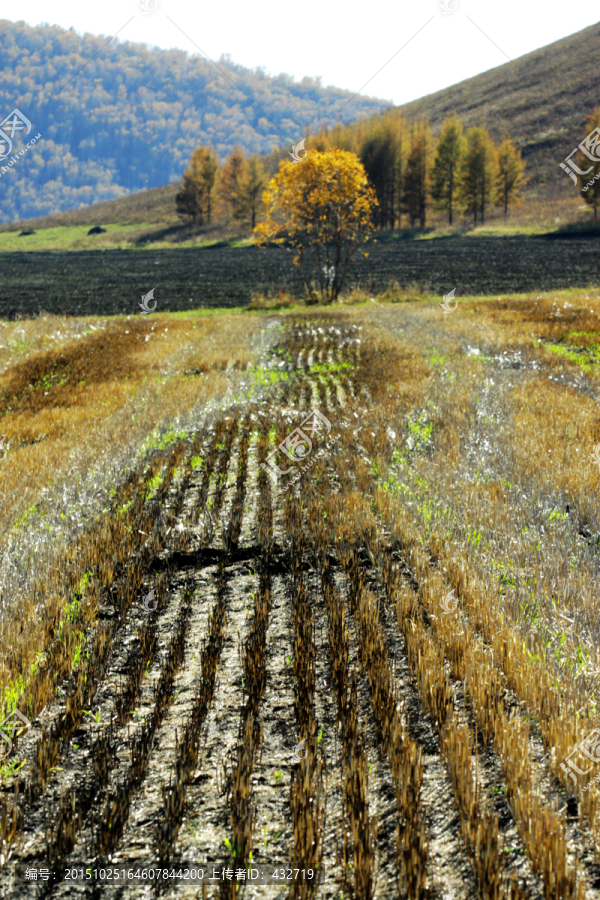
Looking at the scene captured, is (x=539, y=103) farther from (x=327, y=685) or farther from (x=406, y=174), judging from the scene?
(x=327, y=685)

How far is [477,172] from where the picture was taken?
64.5 m

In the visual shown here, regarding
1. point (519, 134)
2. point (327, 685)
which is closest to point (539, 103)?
point (519, 134)

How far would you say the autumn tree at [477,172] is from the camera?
211 ft

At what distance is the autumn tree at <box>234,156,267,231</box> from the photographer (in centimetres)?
7212

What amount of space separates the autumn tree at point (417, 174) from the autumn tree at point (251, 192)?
18173mm

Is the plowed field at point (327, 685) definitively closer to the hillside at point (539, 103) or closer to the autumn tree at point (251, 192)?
the autumn tree at point (251, 192)

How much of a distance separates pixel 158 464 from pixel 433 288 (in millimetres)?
23530

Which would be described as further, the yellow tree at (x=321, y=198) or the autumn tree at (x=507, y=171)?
the autumn tree at (x=507, y=171)

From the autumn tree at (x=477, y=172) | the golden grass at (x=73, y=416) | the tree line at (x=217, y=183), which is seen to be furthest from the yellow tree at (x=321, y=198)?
the tree line at (x=217, y=183)

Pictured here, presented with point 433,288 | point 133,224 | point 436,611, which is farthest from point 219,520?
point 133,224

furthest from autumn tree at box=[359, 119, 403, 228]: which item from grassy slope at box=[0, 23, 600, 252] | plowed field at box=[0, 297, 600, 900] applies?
plowed field at box=[0, 297, 600, 900]

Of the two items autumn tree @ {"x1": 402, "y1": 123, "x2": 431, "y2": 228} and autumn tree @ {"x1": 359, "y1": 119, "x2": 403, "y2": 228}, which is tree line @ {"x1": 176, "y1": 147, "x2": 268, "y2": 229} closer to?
autumn tree @ {"x1": 359, "y1": 119, "x2": 403, "y2": 228}

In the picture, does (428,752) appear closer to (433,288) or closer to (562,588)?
(562,588)

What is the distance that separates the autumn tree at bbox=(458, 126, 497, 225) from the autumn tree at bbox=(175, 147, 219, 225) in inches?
1360
